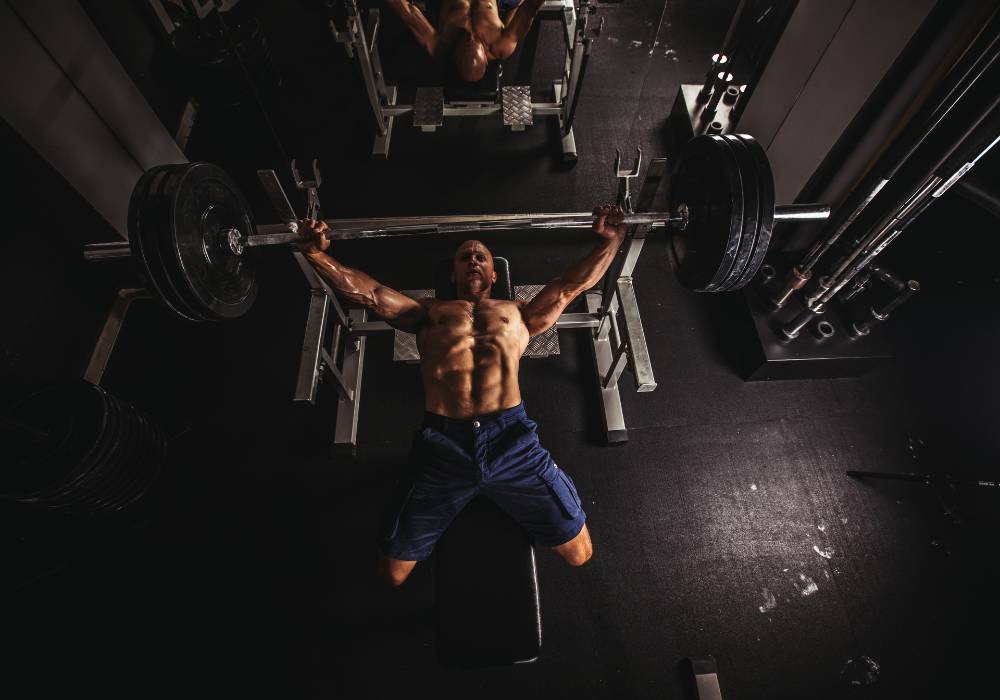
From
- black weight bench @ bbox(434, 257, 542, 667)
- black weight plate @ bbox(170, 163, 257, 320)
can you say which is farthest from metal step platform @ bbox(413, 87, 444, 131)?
black weight bench @ bbox(434, 257, 542, 667)

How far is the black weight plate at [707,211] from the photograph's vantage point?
178 cm

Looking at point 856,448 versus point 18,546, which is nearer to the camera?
point 18,546

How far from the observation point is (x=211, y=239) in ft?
6.18

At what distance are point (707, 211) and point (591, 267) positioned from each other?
54 centimetres

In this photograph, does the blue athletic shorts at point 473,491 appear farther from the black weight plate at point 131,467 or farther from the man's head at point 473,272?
the black weight plate at point 131,467

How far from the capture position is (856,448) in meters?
2.72

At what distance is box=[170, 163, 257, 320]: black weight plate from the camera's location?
169 cm

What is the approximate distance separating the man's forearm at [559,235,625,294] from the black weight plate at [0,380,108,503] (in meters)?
2.20

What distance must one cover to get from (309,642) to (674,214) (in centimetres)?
251

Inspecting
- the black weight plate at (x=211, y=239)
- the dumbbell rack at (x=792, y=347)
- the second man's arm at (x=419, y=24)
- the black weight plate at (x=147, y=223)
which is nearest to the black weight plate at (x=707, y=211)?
the dumbbell rack at (x=792, y=347)

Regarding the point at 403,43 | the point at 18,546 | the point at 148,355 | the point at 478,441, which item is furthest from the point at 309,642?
the point at 403,43

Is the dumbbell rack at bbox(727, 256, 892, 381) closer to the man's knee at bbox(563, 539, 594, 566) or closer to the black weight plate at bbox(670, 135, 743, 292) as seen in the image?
the black weight plate at bbox(670, 135, 743, 292)

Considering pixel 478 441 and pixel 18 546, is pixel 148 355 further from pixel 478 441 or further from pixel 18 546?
pixel 478 441

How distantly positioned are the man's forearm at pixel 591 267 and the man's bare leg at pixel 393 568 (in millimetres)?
1424
